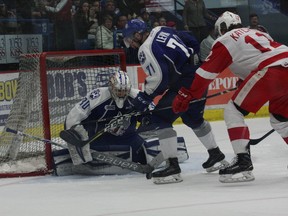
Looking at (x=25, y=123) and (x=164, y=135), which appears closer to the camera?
(x=164, y=135)

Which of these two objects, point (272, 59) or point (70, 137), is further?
point (70, 137)

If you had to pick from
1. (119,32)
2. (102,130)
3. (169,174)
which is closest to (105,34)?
(119,32)

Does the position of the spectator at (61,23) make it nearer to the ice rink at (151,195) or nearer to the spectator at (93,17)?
the spectator at (93,17)

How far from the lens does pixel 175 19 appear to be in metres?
8.85

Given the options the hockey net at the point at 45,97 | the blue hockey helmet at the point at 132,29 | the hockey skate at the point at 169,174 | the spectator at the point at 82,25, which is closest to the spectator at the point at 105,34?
the spectator at the point at 82,25

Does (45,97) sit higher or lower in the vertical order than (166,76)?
lower

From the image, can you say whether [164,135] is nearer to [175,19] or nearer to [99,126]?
[99,126]

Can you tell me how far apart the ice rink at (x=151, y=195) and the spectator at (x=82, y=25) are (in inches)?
125

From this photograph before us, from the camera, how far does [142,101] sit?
15.3 feet

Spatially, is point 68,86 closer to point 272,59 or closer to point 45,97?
point 45,97

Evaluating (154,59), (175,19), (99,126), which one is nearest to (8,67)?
(175,19)

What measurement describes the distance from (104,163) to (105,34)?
3618 mm

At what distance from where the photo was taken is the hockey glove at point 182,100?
4.30m

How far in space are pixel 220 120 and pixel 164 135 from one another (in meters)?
3.68
